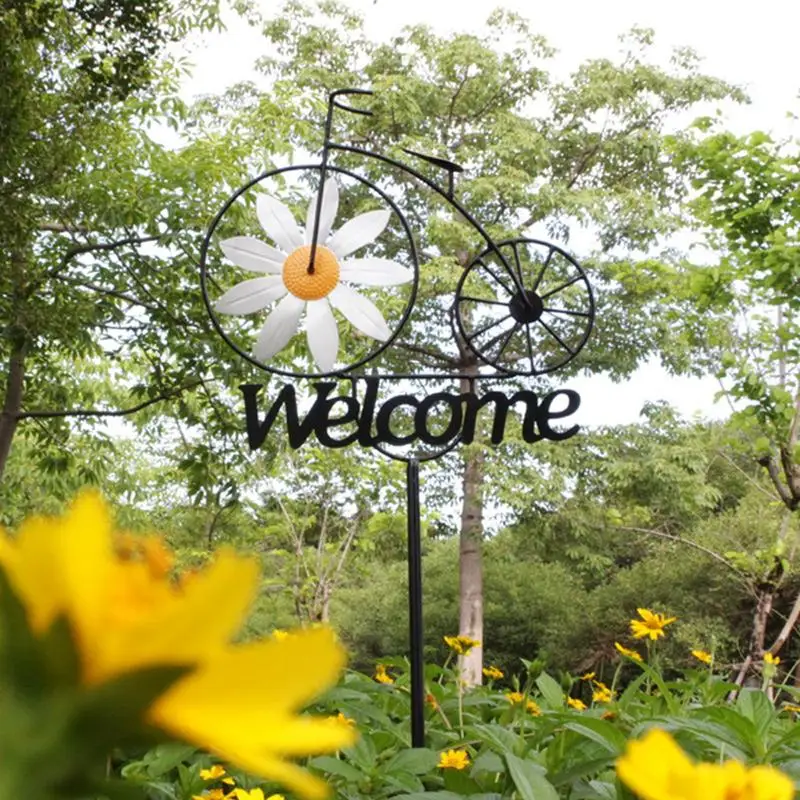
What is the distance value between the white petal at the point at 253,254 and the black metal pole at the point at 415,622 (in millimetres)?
417

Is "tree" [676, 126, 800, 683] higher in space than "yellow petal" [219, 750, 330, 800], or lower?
higher

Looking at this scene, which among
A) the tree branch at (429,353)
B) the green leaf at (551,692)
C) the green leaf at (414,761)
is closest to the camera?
the green leaf at (414,761)

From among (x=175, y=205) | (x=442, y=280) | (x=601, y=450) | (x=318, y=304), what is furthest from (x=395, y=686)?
(x=601, y=450)

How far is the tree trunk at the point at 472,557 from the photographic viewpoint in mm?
6715

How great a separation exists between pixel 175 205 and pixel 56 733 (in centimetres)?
322

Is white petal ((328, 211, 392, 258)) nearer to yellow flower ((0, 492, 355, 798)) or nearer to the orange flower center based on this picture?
the orange flower center

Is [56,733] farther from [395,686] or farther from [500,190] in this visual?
[500,190]

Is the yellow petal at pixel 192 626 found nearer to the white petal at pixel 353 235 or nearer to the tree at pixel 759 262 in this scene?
the white petal at pixel 353 235

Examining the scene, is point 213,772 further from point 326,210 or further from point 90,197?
point 90,197

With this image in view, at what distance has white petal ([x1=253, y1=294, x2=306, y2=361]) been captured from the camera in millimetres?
1640

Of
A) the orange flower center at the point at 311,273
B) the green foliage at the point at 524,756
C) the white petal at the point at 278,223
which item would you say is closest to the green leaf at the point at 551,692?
the green foliage at the point at 524,756

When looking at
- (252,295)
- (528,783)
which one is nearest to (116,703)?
(528,783)

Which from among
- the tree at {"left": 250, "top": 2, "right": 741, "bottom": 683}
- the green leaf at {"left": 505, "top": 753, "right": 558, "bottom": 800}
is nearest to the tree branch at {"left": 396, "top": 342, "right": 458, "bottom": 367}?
the tree at {"left": 250, "top": 2, "right": 741, "bottom": 683}

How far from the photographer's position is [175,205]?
3.17 meters
